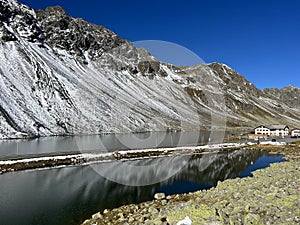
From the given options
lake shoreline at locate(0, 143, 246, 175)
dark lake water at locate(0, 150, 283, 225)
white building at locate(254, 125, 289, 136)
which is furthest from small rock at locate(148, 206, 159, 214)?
white building at locate(254, 125, 289, 136)

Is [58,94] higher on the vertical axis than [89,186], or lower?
higher

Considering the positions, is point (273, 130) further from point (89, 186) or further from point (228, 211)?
point (228, 211)

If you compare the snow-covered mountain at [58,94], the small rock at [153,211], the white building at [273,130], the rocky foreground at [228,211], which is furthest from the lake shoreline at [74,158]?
the white building at [273,130]

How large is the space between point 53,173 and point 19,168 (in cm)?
748

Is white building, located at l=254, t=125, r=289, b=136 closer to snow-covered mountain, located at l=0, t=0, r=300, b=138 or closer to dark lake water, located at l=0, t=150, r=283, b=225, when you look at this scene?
snow-covered mountain, located at l=0, t=0, r=300, b=138

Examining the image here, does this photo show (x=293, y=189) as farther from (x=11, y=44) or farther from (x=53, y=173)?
(x=11, y=44)

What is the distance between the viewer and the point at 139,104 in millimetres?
174625

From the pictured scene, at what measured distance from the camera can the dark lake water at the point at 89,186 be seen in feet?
103

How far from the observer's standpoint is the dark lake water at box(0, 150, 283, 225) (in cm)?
3141

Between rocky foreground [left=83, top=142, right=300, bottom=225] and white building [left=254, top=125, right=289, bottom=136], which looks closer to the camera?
rocky foreground [left=83, top=142, right=300, bottom=225]

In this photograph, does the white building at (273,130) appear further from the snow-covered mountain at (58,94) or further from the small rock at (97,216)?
the small rock at (97,216)

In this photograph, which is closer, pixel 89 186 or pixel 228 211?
pixel 228 211

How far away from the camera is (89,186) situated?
43.5 meters

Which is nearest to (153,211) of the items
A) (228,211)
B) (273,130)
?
(228,211)
